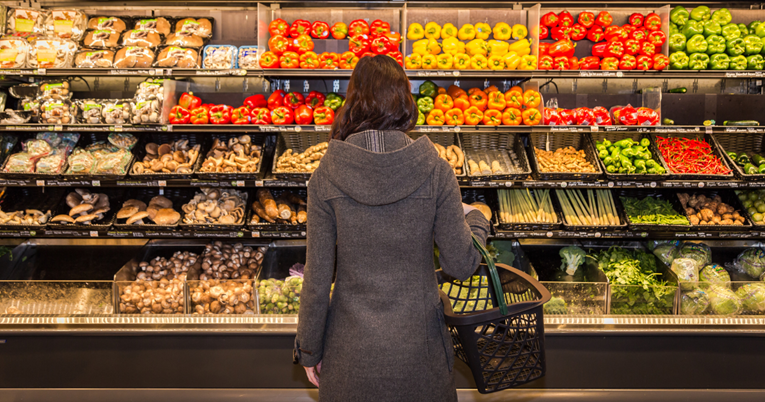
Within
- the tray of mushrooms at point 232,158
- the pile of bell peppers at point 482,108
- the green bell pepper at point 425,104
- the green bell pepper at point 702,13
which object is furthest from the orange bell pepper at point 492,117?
the green bell pepper at point 702,13

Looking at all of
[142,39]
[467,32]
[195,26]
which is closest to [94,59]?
[142,39]

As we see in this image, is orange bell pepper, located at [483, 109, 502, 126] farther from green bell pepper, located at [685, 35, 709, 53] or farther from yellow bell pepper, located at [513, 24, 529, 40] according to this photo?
green bell pepper, located at [685, 35, 709, 53]

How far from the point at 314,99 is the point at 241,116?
0.57 metres

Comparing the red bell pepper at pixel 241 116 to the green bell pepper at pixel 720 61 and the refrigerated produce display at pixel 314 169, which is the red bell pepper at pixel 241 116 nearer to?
the refrigerated produce display at pixel 314 169

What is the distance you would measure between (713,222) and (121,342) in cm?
431

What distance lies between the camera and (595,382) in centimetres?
301

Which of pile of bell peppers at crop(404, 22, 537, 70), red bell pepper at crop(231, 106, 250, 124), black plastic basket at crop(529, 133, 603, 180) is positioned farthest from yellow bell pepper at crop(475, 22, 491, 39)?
red bell pepper at crop(231, 106, 250, 124)

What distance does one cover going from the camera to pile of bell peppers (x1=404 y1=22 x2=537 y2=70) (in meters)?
3.30

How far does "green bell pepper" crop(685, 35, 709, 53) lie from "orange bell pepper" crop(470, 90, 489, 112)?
1.61 m

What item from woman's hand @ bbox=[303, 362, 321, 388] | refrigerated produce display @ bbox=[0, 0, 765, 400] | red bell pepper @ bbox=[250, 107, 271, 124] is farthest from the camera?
red bell pepper @ bbox=[250, 107, 271, 124]

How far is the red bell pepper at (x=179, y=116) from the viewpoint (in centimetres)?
333

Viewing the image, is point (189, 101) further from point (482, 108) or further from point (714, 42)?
point (714, 42)

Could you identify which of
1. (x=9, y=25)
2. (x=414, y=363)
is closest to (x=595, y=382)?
(x=414, y=363)

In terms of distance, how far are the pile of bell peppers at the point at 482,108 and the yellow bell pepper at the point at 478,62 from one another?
0.24m
